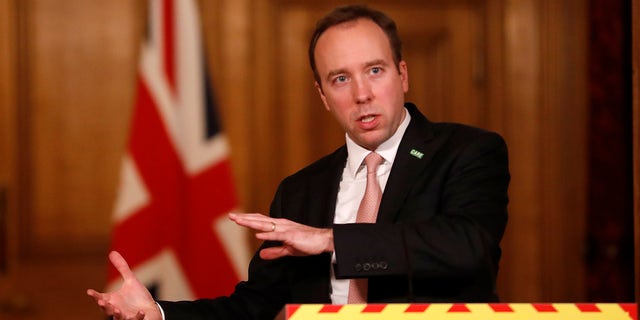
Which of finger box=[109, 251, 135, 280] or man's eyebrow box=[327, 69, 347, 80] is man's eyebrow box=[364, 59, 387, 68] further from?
finger box=[109, 251, 135, 280]

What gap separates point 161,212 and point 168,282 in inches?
10.5

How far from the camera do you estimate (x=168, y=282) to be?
4.05 metres

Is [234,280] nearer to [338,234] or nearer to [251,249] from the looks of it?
[251,249]

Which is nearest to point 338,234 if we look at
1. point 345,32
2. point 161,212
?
point 345,32

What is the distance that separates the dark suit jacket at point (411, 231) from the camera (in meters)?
2.11

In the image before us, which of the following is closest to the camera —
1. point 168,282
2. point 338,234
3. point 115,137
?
point 338,234

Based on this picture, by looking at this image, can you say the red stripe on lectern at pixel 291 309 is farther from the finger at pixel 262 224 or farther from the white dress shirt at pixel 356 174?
the white dress shirt at pixel 356 174

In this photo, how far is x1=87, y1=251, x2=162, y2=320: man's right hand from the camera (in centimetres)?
227

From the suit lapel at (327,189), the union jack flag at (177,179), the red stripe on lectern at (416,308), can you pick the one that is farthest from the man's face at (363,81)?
the union jack flag at (177,179)

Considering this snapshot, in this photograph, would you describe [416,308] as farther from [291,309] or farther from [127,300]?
[127,300]

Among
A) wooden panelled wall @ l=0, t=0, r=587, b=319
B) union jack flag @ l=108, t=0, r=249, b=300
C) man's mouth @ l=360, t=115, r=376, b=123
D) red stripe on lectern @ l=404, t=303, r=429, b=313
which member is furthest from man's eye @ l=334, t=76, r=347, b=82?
wooden panelled wall @ l=0, t=0, r=587, b=319

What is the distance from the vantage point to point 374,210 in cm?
243

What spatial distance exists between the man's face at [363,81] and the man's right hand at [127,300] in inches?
24.3

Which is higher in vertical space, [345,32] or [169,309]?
[345,32]
